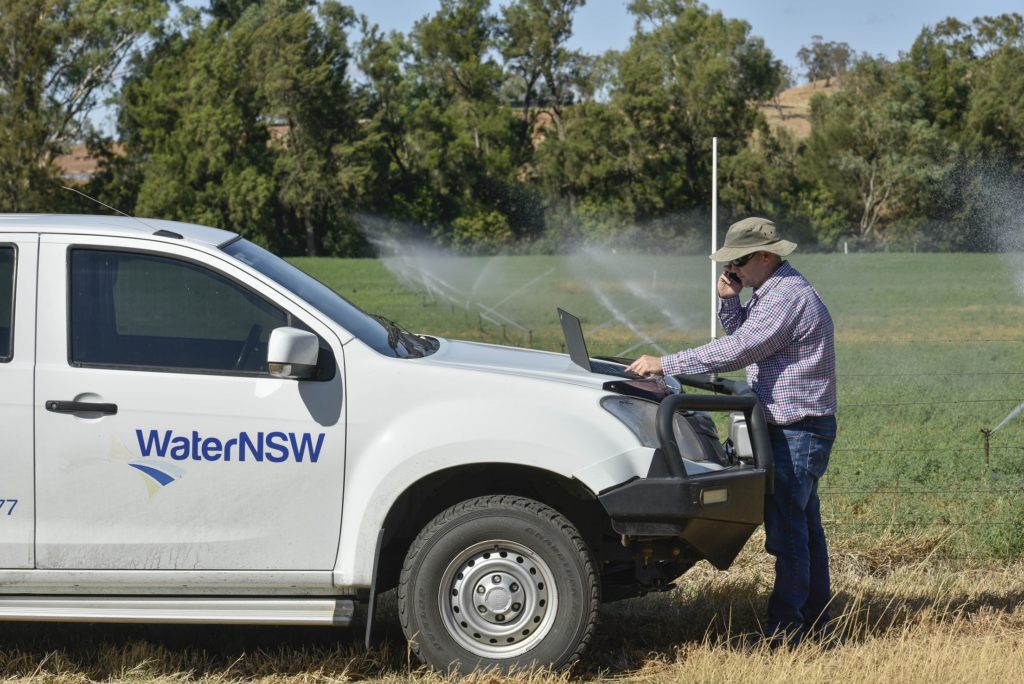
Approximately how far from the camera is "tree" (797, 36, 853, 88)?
145400 mm

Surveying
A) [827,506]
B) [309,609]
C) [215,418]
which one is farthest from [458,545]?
[827,506]

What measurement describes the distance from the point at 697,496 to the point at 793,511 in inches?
34.0

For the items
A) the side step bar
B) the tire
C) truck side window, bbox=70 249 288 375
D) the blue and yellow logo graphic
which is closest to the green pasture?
the tire

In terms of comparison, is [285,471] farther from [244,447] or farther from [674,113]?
[674,113]

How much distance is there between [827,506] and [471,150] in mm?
54285

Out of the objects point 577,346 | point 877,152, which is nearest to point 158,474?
point 577,346

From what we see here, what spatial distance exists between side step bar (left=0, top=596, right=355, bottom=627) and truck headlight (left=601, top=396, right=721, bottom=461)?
52.9 inches

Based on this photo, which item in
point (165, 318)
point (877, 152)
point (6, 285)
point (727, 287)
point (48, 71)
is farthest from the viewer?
point (877, 152)

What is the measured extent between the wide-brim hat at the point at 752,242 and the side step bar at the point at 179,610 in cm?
233

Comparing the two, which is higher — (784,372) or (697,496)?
(784,372)

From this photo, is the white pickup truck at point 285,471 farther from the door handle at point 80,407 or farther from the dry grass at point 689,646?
the dry grass at point 689,646

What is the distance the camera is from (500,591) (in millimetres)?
5387

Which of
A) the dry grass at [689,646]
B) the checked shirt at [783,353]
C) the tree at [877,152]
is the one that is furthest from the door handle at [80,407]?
the tree at [877,152]

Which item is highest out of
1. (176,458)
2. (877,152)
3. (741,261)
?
(877,152)
